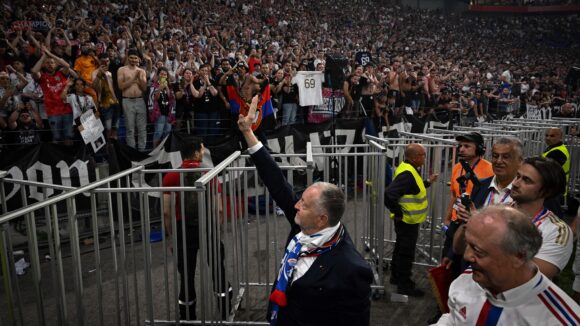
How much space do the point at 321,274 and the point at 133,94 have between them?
6.74m

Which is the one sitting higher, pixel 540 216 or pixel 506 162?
pixel 506 162

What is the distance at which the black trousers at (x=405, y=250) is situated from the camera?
→ 5.19 meters

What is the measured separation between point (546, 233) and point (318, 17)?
22.1m

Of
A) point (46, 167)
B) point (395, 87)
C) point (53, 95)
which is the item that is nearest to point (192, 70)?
point (53, 95)

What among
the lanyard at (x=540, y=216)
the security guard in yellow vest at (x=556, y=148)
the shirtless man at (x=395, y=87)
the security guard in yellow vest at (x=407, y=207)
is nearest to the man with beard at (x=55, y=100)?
the security guard in yellow vest at (x=407, y=207)

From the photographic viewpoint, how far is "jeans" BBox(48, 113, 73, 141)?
24.8 feet

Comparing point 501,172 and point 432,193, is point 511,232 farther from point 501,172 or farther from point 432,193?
point 432,193

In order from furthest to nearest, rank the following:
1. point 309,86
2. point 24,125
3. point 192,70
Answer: point 309,86
point 192,70
point 24,125

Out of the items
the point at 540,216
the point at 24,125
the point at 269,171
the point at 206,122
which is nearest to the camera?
the point at 540,216

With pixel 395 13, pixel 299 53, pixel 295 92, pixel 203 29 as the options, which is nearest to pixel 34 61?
pixel 295 92

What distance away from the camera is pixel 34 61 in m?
8.32

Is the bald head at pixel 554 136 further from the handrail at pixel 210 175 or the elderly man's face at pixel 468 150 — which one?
the handrail at pixel 210 175

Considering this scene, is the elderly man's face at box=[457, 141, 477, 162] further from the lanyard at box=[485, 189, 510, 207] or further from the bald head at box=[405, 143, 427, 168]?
the lanyard at box=[485, 189, 510, 207]

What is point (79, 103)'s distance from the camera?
24.6 ft
